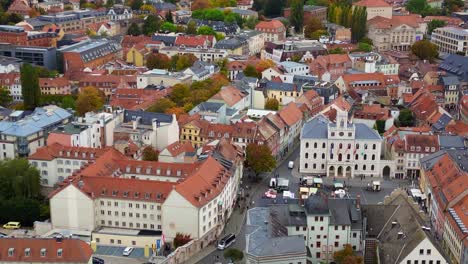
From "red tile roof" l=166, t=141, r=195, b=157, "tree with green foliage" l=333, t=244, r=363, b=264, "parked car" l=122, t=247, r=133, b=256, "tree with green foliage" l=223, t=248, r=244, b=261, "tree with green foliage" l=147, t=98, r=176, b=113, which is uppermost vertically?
"tree with green foliage" l=147, t=98, r=176, b=113

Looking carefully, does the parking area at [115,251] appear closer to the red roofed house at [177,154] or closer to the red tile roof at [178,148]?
the red roofed house at [177,154]

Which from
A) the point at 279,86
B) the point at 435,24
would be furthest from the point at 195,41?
the point at 435,24

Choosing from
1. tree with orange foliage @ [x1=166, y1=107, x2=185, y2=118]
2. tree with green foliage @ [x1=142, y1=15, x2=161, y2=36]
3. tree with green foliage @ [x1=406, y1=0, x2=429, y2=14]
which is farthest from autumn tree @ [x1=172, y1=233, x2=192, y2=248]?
tree with green foliage @ [x1=406, y1=0, x2=429, y2=14]

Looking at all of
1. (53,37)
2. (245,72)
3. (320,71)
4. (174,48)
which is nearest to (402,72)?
(320,71)

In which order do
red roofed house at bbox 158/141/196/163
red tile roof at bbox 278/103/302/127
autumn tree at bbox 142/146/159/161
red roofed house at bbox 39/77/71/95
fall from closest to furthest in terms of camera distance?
red roofed house at bbox 158/141/196/163 < autumn tree at bbox 142/146/159/161 < red tile roof at bbox 278/103/302/127 < red roofed house at bbox 39/77/71/95

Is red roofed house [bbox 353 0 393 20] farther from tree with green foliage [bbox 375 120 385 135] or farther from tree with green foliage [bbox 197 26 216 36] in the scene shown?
tree with green foliage [bbox 375 120 385 135]

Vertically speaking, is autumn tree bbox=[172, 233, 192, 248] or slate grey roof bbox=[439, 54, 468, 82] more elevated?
slate grey roof bbox=[439, 54, 468, 82]
